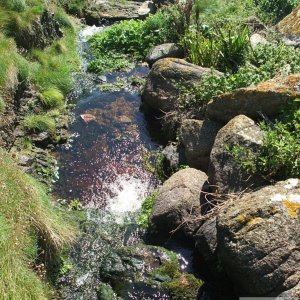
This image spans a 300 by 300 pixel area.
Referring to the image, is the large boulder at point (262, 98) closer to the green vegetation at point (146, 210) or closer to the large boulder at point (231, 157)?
the large boulder at point (231, 157)

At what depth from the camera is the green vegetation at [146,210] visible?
9.95 meters

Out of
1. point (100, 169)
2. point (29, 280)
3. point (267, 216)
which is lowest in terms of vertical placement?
point (100, 169)

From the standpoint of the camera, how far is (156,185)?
36.6 ft

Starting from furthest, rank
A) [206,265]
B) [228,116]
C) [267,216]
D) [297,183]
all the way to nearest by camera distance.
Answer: [228,116]
[206,265]
[297,183]
[267,216]

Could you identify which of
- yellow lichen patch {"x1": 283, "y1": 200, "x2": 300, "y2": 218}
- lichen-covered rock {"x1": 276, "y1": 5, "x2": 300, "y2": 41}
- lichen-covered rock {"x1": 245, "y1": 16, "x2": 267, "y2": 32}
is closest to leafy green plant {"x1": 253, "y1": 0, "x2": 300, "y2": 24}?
lichen-covered rock {"x1": 245, "y1": 16, "x2": 267, "y2": 32}

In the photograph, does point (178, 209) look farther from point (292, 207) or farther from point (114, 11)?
point (114, 11)

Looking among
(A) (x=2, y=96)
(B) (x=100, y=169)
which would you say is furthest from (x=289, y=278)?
(A) (x=2, y=96)

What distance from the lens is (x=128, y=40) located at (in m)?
17.7

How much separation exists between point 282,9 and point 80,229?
12.5 metres

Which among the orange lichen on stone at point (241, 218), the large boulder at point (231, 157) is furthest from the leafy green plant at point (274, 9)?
the orange lichen on stone at point (241, 218)

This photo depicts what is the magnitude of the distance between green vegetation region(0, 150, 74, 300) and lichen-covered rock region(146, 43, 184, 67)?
7.89 meters

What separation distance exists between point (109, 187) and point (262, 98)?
4.18 meters

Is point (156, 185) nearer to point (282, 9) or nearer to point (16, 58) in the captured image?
point (16, 58)

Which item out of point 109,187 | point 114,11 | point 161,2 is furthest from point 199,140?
point 114,11
